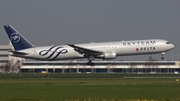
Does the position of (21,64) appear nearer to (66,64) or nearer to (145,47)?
(66,64)

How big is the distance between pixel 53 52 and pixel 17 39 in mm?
8274

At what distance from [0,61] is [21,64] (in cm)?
1273

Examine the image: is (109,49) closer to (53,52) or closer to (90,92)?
(53,52)

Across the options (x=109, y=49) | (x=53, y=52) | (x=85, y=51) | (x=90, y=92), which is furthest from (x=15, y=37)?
(x=90, y=92)

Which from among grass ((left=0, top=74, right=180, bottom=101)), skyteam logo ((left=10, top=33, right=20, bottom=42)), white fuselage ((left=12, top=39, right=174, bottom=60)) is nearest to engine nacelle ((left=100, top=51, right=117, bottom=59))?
white fuselage ((left=12, top=39, right=174, bottom=60))

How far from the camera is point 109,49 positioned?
3388 inches

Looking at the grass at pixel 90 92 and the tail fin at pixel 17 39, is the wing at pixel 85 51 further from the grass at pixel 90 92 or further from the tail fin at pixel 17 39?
the grass at pixel 90 92

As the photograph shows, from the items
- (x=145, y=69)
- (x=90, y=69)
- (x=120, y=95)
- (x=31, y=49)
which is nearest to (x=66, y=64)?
(x=90, y=69)

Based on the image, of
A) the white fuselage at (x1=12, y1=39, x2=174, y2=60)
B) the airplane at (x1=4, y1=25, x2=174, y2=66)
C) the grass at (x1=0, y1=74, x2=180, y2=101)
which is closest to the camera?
the grass at (x1=0, y1=74, x2=180, y2=101)

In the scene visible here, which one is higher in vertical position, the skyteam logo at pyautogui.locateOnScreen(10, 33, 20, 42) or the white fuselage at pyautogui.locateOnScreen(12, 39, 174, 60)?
the skyteam logo at pyautogui.locateOnScreen(10, 33, 20, 42)

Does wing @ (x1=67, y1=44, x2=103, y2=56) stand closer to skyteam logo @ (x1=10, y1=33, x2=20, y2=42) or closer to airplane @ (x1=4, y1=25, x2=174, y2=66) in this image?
airplane @ (x1=4, y1=25, x2=174, y2=66)

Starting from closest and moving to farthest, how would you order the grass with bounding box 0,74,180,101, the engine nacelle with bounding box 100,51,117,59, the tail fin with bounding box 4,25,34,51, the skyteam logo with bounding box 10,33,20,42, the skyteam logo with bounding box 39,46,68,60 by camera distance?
the grass with bounding box 0,74,180,101
the engine nacelle with bounding box 100,51,117,59
the skyteam logo with bounding box 39,46,68,60
the tail fin with bounding box 4,25,34,51
the skyteam logo with bounding box 10,33,20,42

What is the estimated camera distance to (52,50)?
8725 centimetres

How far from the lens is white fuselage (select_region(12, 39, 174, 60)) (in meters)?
84.2
